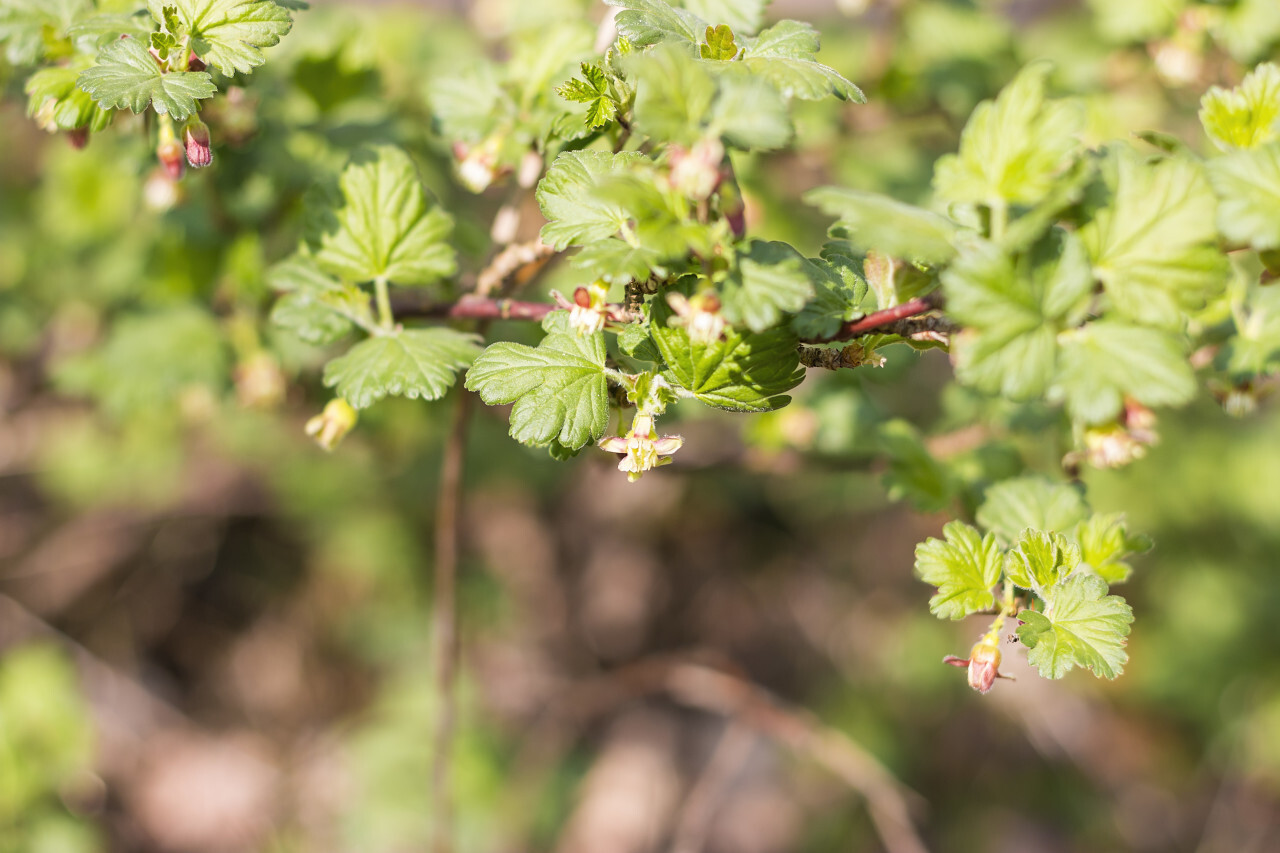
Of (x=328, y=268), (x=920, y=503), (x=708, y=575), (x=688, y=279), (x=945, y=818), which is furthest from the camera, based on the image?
(x=708, y=575)

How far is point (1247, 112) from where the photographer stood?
1030mm

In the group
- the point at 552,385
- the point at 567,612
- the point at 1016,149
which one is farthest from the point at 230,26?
the point at 567,612

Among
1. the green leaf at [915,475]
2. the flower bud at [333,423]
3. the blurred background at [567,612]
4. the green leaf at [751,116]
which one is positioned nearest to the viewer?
the green leaf at [751,116]

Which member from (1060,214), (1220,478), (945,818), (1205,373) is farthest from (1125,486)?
(1060,214)

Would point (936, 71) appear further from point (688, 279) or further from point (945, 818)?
point (945, 818)

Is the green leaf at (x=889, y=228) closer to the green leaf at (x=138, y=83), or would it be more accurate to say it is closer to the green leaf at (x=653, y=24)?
the green leaf at (x=653, y=24)

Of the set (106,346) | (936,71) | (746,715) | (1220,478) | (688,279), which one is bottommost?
(1220,478)

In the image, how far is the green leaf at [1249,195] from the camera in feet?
2.87

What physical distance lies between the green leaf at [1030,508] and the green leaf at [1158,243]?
0.36m

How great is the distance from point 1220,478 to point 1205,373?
1.88 meters

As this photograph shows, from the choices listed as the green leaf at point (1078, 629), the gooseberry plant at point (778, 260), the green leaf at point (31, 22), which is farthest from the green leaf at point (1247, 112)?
the green leaf at point (31, 22)

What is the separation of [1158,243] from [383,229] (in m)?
0.94

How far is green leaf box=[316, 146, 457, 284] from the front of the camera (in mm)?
1232

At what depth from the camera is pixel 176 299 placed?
1793mm
